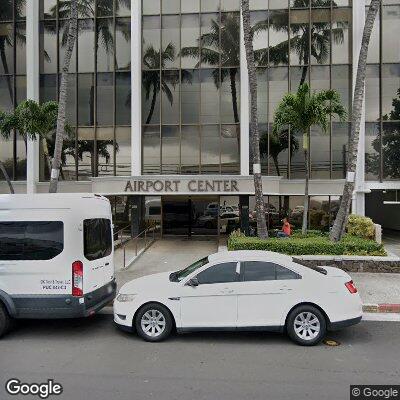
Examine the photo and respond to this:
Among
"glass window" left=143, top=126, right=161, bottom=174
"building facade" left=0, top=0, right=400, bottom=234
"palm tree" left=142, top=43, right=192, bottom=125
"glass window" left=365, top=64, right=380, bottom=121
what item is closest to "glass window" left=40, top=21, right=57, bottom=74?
"building facade" left=0, top=0, right=400, bottom=234

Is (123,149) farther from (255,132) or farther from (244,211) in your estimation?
(255,132)

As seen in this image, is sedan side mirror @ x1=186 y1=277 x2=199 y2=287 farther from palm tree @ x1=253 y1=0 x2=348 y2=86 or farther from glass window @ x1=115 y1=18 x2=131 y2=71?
glass window @ x1=115 y1=18 x2=131 y2=71

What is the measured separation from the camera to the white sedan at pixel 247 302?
640 centimetres

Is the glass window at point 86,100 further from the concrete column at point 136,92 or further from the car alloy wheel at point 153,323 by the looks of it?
the car alloy wheel at point 153,323

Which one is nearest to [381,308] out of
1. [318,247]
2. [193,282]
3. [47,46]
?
[318,247]

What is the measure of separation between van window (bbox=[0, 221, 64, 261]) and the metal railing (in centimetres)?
741

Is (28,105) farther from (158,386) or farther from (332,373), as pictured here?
(332,373)

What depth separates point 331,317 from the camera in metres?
6.38

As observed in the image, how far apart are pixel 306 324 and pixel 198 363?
1.97 metres

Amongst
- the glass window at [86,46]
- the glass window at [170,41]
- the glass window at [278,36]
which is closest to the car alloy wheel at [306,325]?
the glass window at [278,36]

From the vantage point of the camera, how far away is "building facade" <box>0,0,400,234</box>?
17766mm

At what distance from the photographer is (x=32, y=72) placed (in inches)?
738

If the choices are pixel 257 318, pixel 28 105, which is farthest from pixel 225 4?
pixel 257 318

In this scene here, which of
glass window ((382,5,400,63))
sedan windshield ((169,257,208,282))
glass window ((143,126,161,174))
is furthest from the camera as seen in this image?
glass window ((143,126,161,174))
